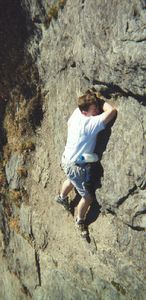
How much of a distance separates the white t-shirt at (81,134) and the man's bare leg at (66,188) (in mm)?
853

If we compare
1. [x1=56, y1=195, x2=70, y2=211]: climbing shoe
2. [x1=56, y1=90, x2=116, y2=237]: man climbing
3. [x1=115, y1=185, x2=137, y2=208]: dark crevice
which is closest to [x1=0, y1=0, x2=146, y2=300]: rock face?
[x1=115, y1=185, x2=137, y2=208]: dark crevice

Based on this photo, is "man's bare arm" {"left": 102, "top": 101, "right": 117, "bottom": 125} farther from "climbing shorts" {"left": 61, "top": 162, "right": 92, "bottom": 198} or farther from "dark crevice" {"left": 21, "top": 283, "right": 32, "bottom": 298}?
"dark crevice" {"left": 21, "top": 283, "right": 32, "bottom": 298}

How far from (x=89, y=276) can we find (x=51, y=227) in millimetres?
1835

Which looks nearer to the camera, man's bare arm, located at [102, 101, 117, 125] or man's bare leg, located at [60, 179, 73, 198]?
man's bare arm, located at [102, 101, 117, 125]

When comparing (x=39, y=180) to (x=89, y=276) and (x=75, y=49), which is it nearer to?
(x=89, y=276)

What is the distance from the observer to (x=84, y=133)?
10789 mm

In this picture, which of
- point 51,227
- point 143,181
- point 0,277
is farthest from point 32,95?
point 0,277

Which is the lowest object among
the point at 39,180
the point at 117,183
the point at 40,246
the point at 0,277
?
the point at 0,277

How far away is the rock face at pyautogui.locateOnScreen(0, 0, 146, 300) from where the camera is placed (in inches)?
396

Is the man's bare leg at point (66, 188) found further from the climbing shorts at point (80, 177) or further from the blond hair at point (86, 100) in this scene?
the blond hair at point (86, 100)

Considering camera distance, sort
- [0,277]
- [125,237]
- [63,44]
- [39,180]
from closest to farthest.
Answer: [125,237]
[63,44]
[39,180]
[0,277]

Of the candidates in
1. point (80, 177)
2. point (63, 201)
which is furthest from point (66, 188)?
point (80, 177)

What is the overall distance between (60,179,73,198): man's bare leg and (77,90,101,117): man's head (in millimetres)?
1849

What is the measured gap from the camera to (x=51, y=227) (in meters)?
13.5
